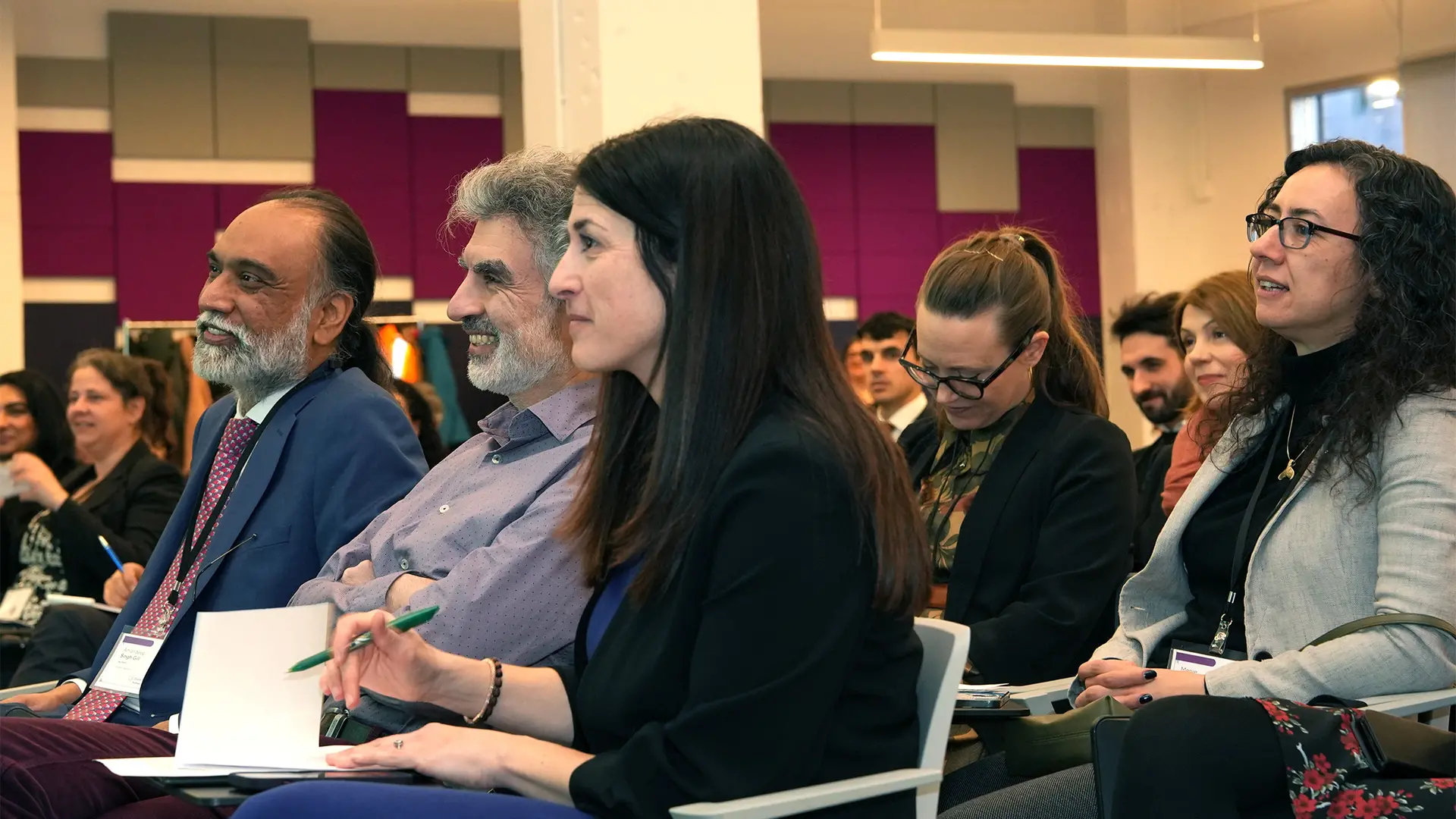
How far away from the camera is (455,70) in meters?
9.99

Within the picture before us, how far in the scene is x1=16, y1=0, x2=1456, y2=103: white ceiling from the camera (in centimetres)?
924

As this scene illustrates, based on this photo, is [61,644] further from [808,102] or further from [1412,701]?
[808,102]

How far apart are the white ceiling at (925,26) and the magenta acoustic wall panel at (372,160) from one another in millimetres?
477

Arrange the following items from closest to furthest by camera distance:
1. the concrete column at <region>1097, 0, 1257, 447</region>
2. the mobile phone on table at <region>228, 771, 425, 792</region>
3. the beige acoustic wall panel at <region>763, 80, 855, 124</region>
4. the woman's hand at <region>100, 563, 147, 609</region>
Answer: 1. the mobile phone on table at <region>228, 771, 425, 792</region>
2. the woman's hand at <region>100, 563, 147, 609</region>
3. the beige acoustic wall panel at <region>763, 80, 855, 124</region>
4. the concrete column at <region>1097, 0, 1257, 447</region>

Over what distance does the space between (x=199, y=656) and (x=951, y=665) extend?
973mm

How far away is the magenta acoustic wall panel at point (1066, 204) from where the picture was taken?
11.6m

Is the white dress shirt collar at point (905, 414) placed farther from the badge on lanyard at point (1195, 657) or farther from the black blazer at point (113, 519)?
the badge on lanyard at point (1195, 657)

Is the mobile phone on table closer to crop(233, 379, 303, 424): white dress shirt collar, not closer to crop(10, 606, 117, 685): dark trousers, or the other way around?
crop(233, 379, 303, 424): white dress shirt collar

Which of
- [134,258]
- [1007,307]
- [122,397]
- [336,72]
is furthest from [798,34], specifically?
[1007,307]

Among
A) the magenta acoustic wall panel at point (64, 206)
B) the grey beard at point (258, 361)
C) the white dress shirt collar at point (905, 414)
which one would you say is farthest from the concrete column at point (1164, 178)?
the grey beard at point (258, 361)

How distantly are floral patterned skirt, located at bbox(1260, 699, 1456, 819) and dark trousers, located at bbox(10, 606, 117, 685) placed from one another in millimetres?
3412

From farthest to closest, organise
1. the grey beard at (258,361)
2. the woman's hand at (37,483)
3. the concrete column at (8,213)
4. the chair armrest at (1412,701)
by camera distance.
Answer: the concrete column at (8,213) → the woman's hand at (37,483) → the grey beard at (258,361) → the chair armrest at (1412,701)

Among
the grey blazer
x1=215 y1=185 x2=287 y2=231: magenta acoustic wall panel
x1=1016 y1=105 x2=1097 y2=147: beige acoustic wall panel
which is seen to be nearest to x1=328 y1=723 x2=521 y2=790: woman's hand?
the grey blazer

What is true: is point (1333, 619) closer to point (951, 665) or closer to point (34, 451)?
point (951, 665)
